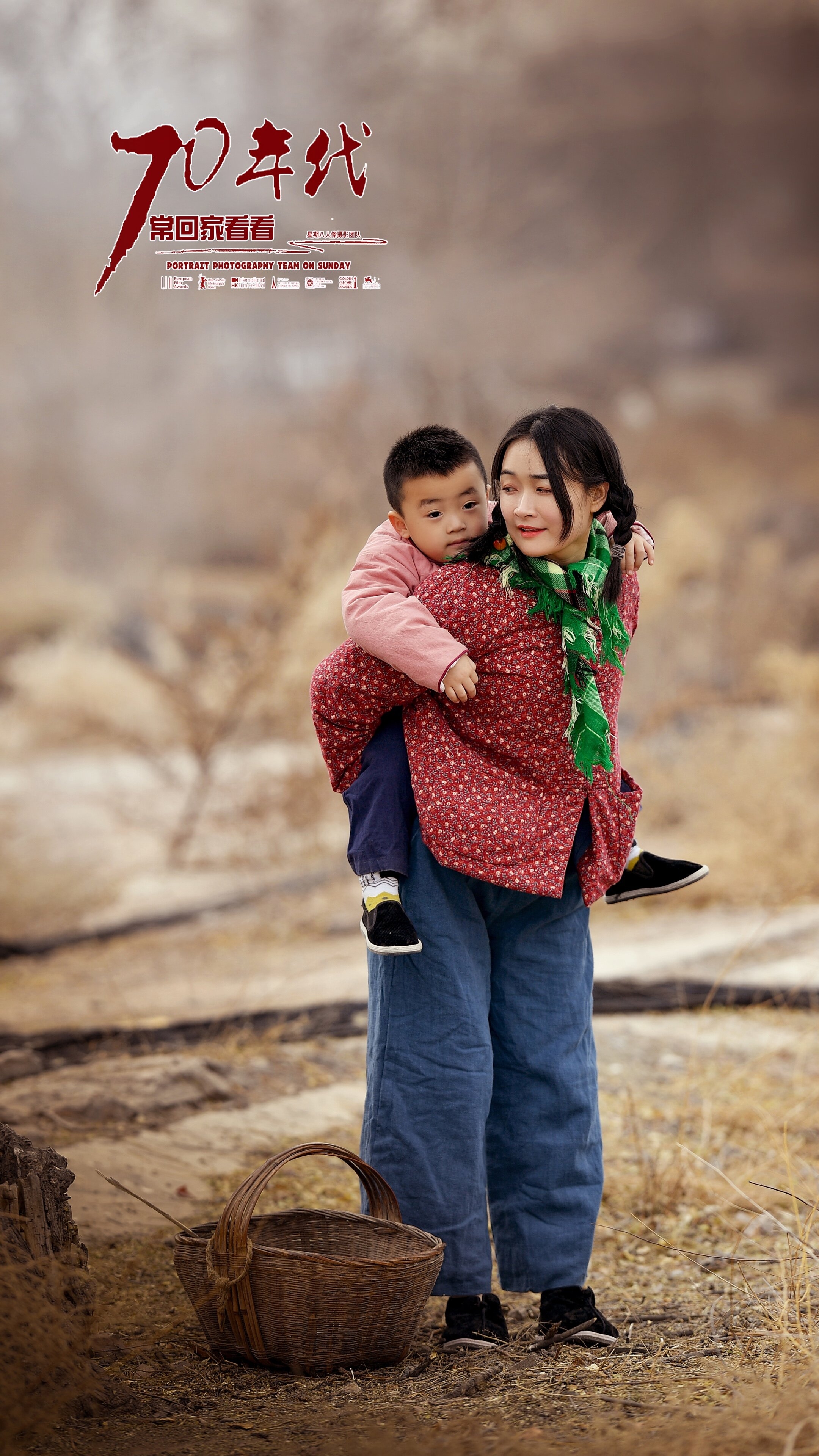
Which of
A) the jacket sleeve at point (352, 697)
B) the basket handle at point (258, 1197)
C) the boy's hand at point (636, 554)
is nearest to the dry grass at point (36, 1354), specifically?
the basket handle at point (258, 1197)

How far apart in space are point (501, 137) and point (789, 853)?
28.0 feet

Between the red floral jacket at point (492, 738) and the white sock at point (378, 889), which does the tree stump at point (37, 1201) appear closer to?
the white sock at point (378, 889)

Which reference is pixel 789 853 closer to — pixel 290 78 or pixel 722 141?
pixel 290 78

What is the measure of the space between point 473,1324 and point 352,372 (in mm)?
10943

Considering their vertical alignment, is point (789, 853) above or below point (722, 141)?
below

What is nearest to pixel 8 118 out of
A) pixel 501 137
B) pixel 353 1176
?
pixel 501 137

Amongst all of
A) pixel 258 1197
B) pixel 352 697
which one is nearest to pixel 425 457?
pixel 352 697

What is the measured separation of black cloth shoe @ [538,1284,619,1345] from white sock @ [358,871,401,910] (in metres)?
0.74

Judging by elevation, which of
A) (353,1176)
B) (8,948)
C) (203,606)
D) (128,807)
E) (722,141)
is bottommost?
(353,1176)

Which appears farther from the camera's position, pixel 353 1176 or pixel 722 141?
pixel 722 141

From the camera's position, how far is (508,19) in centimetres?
1212

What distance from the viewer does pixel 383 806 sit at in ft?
6.59

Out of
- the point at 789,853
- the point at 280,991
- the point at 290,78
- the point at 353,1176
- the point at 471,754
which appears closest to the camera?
the point at 471,754

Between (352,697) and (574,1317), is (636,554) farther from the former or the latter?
(574,1317)
